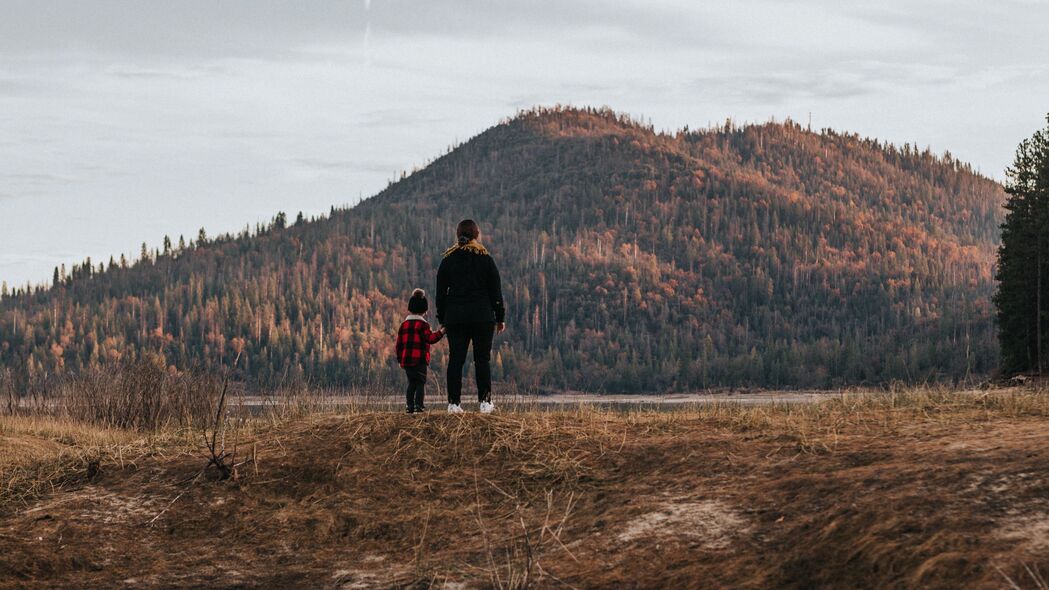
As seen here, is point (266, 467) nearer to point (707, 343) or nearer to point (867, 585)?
point (867, 585)

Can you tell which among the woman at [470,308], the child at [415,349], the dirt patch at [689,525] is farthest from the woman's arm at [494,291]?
the dirt patch at [689,525]

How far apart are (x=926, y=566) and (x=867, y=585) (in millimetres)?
425

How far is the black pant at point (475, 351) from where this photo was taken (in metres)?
14.7

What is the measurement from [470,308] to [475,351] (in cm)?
55

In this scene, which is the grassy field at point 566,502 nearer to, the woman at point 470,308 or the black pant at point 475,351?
the black pant at point 475,351

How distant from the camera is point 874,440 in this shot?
11609 mm

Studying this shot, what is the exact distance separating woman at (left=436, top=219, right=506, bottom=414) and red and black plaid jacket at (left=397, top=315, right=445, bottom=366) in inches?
29.2

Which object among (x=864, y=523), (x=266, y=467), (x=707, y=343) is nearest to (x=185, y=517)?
(x=266, y=467)

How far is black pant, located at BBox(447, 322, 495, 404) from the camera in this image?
578 inches

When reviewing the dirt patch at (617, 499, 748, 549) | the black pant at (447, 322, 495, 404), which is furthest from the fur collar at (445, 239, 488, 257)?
the dirt patch at (617, 499, 748, 549)

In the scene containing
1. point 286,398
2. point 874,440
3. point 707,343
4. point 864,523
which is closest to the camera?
point 864,523

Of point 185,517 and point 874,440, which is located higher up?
point 874,440

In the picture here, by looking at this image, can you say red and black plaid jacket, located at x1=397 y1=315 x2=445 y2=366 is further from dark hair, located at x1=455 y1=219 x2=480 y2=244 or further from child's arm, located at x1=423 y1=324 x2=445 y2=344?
dark hair, located at x1=455 y1=219 x2=480 y2=244

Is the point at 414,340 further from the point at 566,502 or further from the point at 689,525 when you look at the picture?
the point at 689,525
